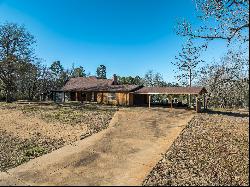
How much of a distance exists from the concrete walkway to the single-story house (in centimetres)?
1364

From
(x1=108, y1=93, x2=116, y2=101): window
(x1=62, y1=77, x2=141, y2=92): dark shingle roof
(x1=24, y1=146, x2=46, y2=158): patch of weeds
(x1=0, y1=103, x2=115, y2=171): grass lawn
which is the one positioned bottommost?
(x1=24, y1=146, x2=46, y2=158): patch of weeds

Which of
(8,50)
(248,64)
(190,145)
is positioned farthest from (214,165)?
(8,50)

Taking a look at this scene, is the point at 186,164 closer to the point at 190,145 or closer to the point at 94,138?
the point at 190,145

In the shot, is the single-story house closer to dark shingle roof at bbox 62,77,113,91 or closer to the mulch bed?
dark shingle roof at bbox 62,77,113,91

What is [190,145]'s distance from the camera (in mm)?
17469

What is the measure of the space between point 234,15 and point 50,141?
16762 mm

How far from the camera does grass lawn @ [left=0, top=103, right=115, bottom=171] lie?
19.3 meters

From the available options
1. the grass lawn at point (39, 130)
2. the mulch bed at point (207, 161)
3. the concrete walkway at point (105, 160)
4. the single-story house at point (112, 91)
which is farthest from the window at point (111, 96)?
the mulch bed at point (207, 161)

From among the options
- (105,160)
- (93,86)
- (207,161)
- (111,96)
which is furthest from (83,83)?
(207,161)

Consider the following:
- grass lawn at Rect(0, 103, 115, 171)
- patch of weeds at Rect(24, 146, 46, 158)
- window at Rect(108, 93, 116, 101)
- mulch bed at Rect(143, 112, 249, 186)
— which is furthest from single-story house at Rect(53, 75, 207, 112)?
patch of weeds at Rect(24, 146, 46, 158)

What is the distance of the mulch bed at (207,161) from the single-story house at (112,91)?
1684 centimetres

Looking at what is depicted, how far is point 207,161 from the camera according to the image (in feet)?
47.3

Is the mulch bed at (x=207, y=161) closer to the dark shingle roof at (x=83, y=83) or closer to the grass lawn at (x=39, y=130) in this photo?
the grass lawn at (x=39, y=130)

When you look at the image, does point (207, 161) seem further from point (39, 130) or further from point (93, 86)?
point (93, 86)
